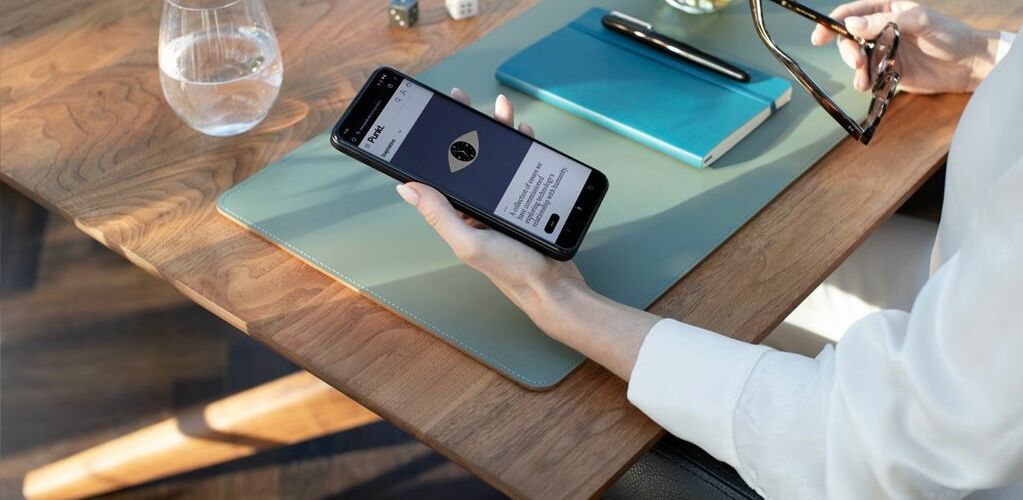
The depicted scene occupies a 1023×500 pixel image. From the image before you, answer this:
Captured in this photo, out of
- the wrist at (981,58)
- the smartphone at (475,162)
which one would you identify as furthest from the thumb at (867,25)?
the smartphone at (475,162)

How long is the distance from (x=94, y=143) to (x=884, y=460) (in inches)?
33.5

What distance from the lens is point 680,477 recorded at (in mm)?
1072

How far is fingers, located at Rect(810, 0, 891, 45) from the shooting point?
1.28 m

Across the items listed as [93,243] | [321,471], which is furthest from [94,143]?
[93,243]

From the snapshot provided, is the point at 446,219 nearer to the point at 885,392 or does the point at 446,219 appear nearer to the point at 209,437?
the point at 885,392

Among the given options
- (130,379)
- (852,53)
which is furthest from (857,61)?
(130,379)

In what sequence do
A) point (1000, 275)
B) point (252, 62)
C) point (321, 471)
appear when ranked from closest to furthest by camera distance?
1. point (1000, 275)
2. point (252, 62)
3. point (321, 471)

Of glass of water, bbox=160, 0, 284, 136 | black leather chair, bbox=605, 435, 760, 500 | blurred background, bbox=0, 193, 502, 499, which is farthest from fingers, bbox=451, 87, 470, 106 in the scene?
blurred background, bbox=0, 193, 502, 499

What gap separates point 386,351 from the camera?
39.3 inches

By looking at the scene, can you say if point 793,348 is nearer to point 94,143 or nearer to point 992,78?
point 992,78

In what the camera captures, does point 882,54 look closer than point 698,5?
Yes

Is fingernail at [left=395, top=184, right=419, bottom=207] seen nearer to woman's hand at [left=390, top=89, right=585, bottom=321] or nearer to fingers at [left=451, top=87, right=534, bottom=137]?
woman's hand at [left=390, top=89, right=585, bottom=321]

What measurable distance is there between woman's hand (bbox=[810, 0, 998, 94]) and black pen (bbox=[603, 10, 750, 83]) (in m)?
0.12

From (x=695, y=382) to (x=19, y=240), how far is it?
1.63 m
